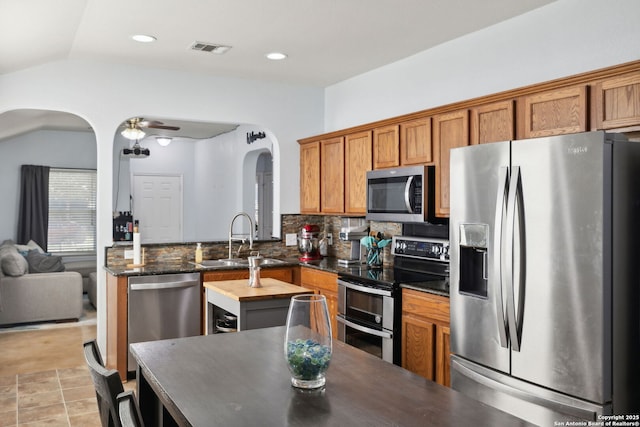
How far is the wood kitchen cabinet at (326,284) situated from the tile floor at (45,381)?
1669mm

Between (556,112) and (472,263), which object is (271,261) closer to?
(472,263)

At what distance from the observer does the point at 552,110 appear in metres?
2.95

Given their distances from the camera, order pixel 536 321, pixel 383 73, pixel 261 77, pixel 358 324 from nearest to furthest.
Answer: pixel 536 321 → pixel 358 324 → pixel 383 73 → pixel 261 77

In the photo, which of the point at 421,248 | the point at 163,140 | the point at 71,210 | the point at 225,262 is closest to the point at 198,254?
the point at 225,262

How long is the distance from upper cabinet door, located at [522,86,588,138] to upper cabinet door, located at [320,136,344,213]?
2.04m

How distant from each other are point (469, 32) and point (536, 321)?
230 centimetres

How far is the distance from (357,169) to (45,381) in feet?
10.0

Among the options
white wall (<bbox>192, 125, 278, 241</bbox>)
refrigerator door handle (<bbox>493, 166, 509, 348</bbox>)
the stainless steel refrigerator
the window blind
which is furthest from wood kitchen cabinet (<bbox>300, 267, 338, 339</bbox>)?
the window blind

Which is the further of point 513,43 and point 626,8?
point 513,43

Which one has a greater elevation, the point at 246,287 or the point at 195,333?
the point at 246,287

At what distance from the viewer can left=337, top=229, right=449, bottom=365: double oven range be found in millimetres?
3600

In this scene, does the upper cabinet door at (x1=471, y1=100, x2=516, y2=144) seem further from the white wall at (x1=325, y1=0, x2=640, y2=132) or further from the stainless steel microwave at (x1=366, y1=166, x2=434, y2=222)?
the stainless steel microwave at (x1=366, y1=166, x2=434, y2=222)

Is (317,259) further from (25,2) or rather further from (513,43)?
(25,2)

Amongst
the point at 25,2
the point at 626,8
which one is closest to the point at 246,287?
the point at 25,2
